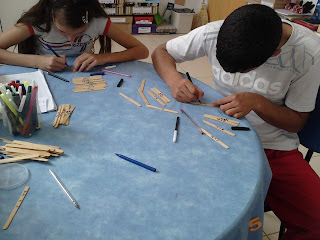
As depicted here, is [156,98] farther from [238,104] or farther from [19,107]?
[19,107]

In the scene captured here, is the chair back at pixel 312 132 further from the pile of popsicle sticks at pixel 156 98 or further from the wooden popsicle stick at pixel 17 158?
the wooden popsicle stick at pixel 17 158

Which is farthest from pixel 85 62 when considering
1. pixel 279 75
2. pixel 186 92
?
pixel 279 75

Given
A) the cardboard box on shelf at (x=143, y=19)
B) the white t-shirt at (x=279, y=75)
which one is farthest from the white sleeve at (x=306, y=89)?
the cardboard box on shelf at (x=143, y=19)

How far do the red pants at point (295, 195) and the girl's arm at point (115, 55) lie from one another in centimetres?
86

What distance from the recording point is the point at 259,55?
0.96 metres

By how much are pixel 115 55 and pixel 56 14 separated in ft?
1.09

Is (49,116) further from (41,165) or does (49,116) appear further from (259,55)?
(259,55)

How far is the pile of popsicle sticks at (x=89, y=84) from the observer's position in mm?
1229

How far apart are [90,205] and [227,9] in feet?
13.7

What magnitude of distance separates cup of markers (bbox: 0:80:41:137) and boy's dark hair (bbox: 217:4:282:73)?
63cm

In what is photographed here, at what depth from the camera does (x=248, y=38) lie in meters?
0.93

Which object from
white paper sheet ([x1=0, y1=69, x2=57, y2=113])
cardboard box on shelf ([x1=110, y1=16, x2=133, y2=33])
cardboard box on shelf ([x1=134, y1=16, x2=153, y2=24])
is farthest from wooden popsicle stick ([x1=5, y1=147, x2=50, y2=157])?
cardboard box on shelf ([x1=134, y1=16, x2=153, y2=24])

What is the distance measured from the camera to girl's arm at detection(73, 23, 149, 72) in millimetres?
1365

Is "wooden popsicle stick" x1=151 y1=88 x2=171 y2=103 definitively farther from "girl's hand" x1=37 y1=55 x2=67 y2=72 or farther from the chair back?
the chair back
